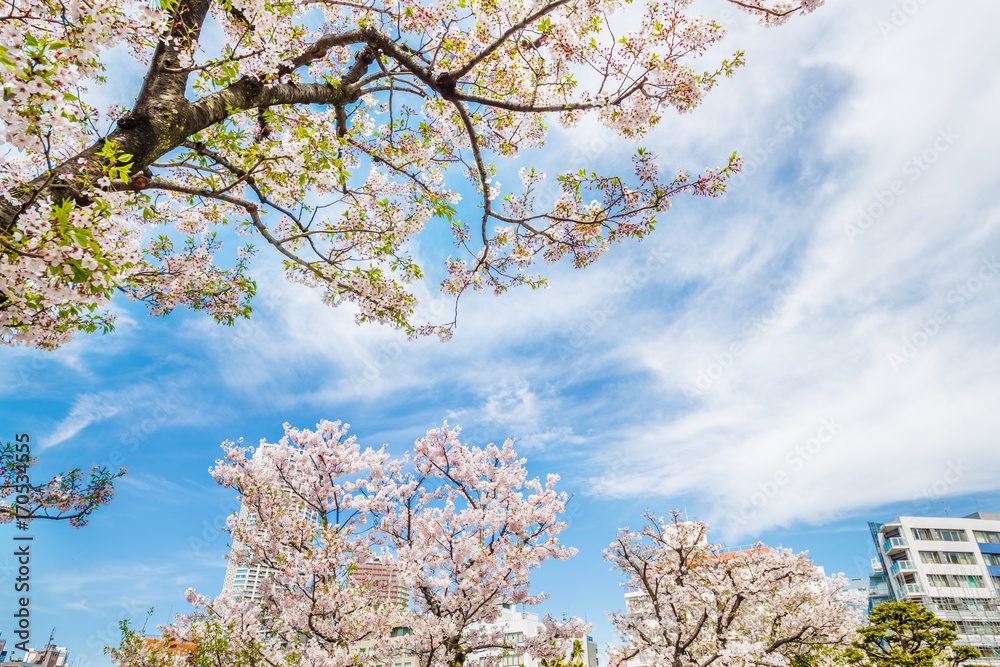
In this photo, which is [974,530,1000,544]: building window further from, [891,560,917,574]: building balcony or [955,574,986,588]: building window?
[891,560,917,574]: building balcony

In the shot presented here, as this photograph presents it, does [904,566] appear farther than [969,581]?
Yes

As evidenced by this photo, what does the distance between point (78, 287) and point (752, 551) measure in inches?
577

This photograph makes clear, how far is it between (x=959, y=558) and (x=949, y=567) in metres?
1.72

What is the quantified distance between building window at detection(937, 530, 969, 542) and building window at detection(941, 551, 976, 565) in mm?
1155

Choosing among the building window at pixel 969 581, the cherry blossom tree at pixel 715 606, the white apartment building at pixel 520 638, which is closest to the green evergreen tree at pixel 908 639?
the cherry blossom tree at pixel 715 606

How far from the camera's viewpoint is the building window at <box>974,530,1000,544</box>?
43791mm

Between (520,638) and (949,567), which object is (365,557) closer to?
(520,638)

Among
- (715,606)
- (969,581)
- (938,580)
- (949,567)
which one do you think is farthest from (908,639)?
(969,581)

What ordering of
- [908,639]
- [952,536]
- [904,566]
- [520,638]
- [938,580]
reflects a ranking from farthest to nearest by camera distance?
[952,536], [904,566], [938,580], [908,639], [520,638]

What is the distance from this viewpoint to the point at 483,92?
566 cm

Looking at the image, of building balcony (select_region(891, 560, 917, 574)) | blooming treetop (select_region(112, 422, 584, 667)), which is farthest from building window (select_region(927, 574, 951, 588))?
blooming treetop (select_region(112, 422, 584, 667))

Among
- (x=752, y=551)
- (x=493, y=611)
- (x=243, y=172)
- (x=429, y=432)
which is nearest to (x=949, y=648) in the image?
(x=752, y=551)

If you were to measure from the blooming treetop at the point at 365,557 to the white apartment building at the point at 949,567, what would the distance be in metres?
48.7

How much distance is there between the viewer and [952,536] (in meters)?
44.0
